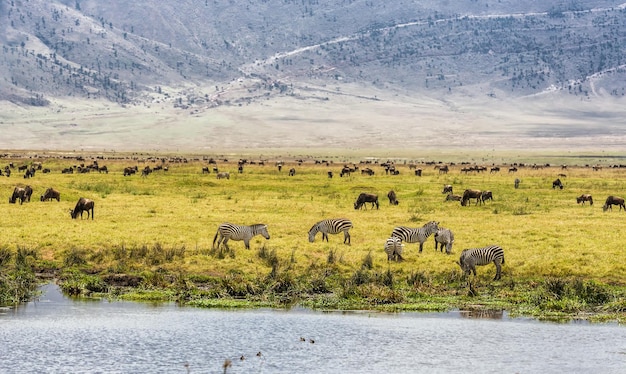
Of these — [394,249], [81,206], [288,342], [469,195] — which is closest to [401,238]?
[394,249]

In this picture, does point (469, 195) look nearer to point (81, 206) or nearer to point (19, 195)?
point (81, 206)

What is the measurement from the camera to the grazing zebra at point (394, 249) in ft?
98.4

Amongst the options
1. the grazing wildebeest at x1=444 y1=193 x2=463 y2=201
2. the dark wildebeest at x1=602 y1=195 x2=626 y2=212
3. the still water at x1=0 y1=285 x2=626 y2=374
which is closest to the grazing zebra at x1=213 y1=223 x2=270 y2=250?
the still water at x1=0 y1=285 x2=626 y2=374

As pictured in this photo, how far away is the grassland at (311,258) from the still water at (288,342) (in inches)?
67.7

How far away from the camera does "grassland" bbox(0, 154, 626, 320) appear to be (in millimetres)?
25844

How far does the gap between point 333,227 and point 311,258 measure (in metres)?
3.52

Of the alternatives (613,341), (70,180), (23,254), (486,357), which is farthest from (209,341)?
(70,180)

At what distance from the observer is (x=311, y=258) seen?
30.7 metres

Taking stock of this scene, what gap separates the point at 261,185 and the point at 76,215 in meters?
27.3

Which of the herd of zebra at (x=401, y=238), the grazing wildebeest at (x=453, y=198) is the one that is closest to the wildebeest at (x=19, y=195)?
the herd of zebra at (x=401, y=238)

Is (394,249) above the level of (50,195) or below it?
below

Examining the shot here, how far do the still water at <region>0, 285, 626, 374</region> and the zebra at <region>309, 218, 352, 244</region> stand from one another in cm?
975

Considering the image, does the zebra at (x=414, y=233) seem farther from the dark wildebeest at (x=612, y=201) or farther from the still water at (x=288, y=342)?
the dark wildebeest at (x=612, y=201)

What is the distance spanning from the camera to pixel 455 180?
7712cm
